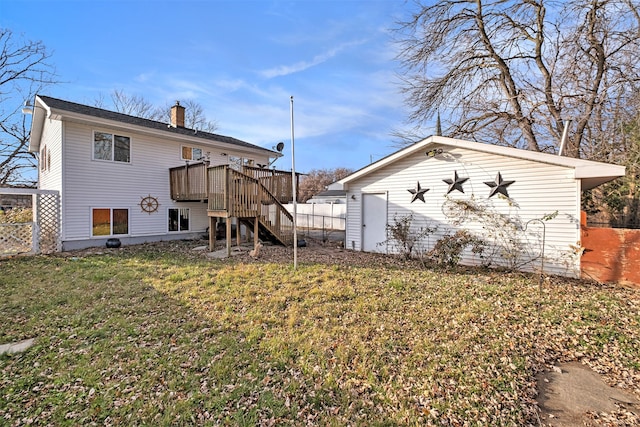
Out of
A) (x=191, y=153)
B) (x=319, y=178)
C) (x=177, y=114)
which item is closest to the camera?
(x=191, y=153)

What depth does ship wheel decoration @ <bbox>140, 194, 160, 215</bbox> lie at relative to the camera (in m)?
11.3

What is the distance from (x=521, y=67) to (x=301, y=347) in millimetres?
15524

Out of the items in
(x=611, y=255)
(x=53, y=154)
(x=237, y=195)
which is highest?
(x=53, y=154)

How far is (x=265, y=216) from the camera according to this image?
32.1 feet

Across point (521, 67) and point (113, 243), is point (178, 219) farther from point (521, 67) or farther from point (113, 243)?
point (521, 67)

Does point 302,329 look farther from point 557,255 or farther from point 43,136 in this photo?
point 43,136

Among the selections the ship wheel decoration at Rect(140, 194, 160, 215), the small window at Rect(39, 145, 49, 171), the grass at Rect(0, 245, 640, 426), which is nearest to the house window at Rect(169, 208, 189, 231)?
the ship wheel decoration at Rect(140, 194, 160, 215)

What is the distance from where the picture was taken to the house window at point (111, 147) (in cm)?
1025

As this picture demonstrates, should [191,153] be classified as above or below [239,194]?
above

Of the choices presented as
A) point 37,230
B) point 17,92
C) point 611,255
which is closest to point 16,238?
point 37,230

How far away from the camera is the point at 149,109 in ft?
83.6

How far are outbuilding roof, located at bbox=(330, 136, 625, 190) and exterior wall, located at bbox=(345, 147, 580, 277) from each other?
0.20 meters

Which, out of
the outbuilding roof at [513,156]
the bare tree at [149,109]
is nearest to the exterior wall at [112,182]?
the outbuilding roof at [513,156]

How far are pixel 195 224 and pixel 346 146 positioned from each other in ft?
47.8
